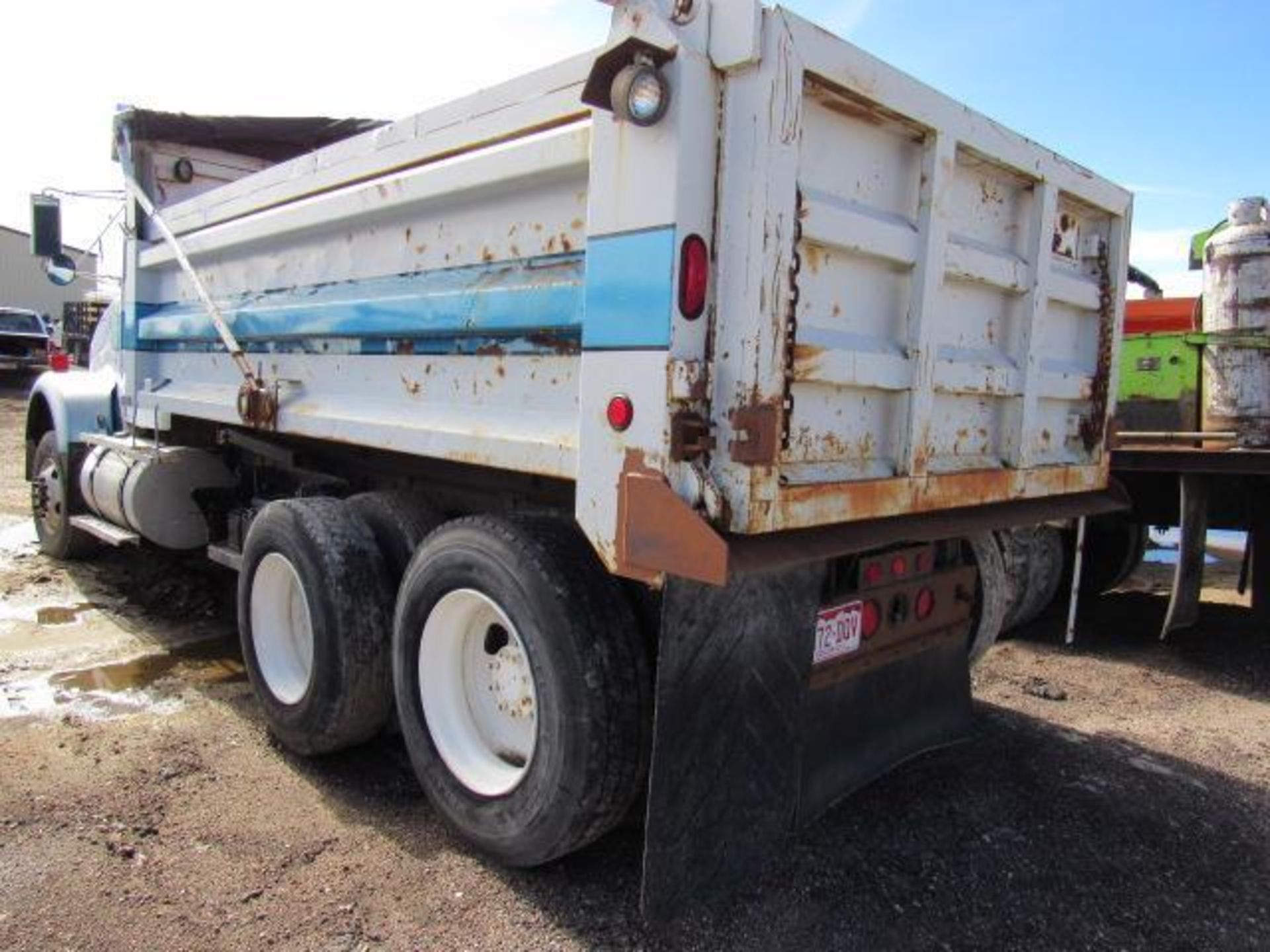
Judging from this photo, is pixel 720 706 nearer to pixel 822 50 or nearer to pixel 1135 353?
pixel 822 50

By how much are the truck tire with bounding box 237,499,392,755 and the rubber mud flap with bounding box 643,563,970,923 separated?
4.63 ft

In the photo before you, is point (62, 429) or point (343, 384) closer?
point (343, 384)

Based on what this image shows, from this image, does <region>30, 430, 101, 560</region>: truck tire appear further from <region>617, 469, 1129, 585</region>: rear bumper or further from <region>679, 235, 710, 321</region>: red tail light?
<region>679, 235, 710, 321</region>: red tail light

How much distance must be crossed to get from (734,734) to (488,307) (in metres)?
1.47

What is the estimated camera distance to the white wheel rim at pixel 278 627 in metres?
3.87

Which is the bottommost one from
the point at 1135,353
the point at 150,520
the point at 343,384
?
the point at 150,520

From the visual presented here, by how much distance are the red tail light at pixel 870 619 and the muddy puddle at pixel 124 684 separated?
9.95 ft

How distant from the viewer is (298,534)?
358 cm

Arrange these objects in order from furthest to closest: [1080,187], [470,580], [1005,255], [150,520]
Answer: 1. [150,520]
2. [1080,187]
3. [1005,255]
4. [470,580]

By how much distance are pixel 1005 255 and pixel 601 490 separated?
1.72 m

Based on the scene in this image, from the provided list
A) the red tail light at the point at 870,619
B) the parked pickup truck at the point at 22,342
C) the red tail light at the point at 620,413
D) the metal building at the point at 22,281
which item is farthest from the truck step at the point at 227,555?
the metal building at the point at 22,281

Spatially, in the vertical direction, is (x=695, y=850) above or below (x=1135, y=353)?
below

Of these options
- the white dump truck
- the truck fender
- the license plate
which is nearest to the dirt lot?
the white dump truck

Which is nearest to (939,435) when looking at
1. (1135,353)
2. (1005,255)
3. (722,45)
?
(1005,255)
